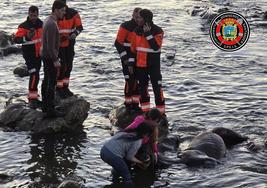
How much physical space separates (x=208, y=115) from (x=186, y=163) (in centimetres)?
359

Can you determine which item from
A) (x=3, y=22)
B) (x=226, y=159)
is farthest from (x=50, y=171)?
(x=3, y=22)

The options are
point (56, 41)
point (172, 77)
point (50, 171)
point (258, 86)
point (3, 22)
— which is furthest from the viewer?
point (3, 22)

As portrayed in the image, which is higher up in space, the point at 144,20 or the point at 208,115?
the point at 144,20

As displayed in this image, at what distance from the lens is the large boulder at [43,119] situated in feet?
43.8

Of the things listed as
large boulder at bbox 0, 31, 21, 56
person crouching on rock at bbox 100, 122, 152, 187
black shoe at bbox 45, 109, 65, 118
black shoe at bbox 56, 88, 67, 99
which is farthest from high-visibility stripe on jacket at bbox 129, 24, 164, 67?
large boulder at bbox 0, 31, 21, 56

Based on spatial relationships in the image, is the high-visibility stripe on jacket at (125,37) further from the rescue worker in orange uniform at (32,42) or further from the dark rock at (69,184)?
the dark rock at (69,184)

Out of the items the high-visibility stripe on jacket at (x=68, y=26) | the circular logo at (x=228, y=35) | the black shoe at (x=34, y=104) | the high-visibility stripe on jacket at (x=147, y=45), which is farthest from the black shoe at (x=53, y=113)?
the circular logo at (x=228, y=35)

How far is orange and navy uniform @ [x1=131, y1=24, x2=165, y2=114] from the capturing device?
42.6ft

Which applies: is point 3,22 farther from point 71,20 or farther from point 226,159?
point 226,159

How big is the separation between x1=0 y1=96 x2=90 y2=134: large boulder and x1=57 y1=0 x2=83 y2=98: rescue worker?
1.95 ft

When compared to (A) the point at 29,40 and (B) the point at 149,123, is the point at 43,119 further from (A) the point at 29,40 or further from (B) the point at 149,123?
(B) the point at 149,123

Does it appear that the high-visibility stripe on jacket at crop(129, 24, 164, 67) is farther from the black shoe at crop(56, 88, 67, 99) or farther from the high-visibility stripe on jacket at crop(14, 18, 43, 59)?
the high-visibility stripe on jacket at crop(14, 18, 43, 59)

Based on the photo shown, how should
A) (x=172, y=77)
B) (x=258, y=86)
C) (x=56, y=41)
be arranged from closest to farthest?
(x=56, y=41) → (x=258, y=86) → (x=172, y=77)

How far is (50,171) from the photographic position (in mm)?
11289
